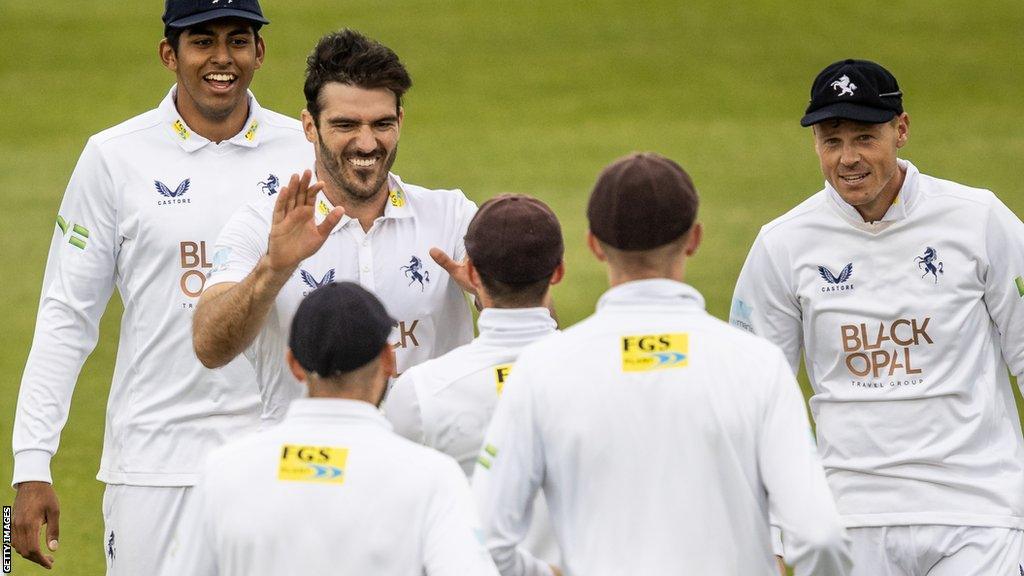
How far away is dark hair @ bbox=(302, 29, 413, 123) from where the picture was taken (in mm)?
4859

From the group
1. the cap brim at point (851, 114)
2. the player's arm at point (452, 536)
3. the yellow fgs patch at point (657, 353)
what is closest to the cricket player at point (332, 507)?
the player's arm at point (452, 536)

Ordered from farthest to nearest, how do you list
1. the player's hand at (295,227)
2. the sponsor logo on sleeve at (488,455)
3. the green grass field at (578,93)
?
the green grass field at (578,93), the player's hand at (295,227), the sponsor logo on sleeve at (488,455)

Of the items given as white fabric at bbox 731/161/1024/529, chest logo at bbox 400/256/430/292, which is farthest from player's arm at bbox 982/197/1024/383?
chest logo at bbox 400/256/430/292

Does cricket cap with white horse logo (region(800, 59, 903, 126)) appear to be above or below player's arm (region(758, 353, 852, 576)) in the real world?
above

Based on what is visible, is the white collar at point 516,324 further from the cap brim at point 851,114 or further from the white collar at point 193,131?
the white collar at point 193,131

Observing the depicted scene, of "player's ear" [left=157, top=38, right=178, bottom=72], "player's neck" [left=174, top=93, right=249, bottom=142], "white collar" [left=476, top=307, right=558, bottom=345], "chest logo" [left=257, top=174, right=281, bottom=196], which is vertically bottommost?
"white collar" [left=476, top=307, right=558, bottom=345]

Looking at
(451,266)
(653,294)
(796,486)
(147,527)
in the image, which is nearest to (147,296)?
(147,527)

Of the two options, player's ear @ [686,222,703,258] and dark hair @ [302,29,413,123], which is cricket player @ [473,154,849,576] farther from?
dark hair @ [302,29,413,123]

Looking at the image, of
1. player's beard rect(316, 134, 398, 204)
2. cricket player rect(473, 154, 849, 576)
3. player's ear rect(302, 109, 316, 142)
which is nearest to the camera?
cricket player rect(473, 154, 849, 576)

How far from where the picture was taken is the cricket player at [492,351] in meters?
3.99

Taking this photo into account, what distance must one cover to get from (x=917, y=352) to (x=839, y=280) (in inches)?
13.0

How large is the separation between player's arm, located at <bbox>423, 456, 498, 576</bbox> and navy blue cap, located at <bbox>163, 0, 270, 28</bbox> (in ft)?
8.08

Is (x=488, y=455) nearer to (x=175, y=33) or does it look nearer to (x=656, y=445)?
(x=656, y=445)

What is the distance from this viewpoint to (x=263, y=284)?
4.43 metres
